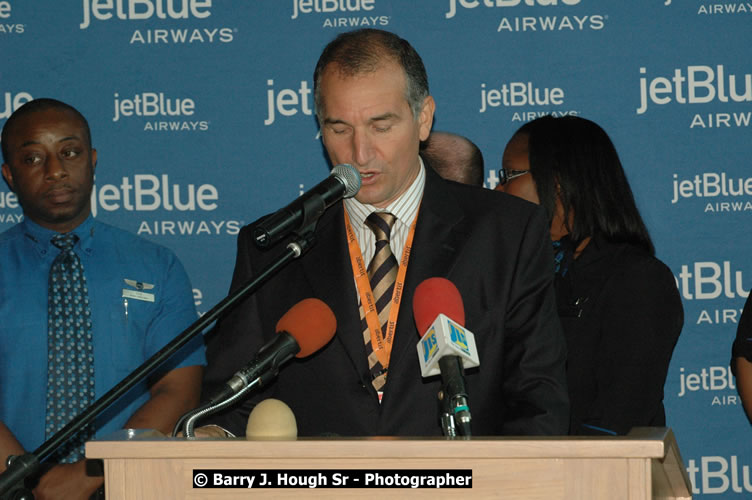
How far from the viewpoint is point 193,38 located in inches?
172

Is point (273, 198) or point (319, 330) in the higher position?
point (273, 198)

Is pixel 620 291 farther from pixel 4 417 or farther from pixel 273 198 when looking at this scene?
pixel 4 417

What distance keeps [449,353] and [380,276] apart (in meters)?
0.94

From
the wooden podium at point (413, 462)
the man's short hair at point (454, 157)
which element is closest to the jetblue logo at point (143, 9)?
the man's short hair at point (454, 157)

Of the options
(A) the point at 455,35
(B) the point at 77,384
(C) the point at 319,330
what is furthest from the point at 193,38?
(C) the point at 319,330

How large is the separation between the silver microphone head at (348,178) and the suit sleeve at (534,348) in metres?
0.60

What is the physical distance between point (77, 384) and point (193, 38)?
180cm

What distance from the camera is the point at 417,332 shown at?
2324mm

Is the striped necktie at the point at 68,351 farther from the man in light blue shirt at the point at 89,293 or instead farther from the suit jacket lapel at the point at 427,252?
the suit jacket lapel at the point at 427,252

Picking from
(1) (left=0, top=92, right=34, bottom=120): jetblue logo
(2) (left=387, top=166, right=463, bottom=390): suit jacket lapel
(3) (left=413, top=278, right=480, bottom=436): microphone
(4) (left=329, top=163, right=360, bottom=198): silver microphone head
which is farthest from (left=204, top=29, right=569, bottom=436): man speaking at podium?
(1) (left=0, top=92, right=34, bottom=120): jetblue logo

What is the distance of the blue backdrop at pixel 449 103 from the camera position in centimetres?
416

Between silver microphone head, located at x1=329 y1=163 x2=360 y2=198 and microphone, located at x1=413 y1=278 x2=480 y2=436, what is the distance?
40cm

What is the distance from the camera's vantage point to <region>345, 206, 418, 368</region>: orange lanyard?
2387 mm

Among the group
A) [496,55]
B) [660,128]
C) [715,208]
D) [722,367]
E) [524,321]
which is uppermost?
[496,55]
